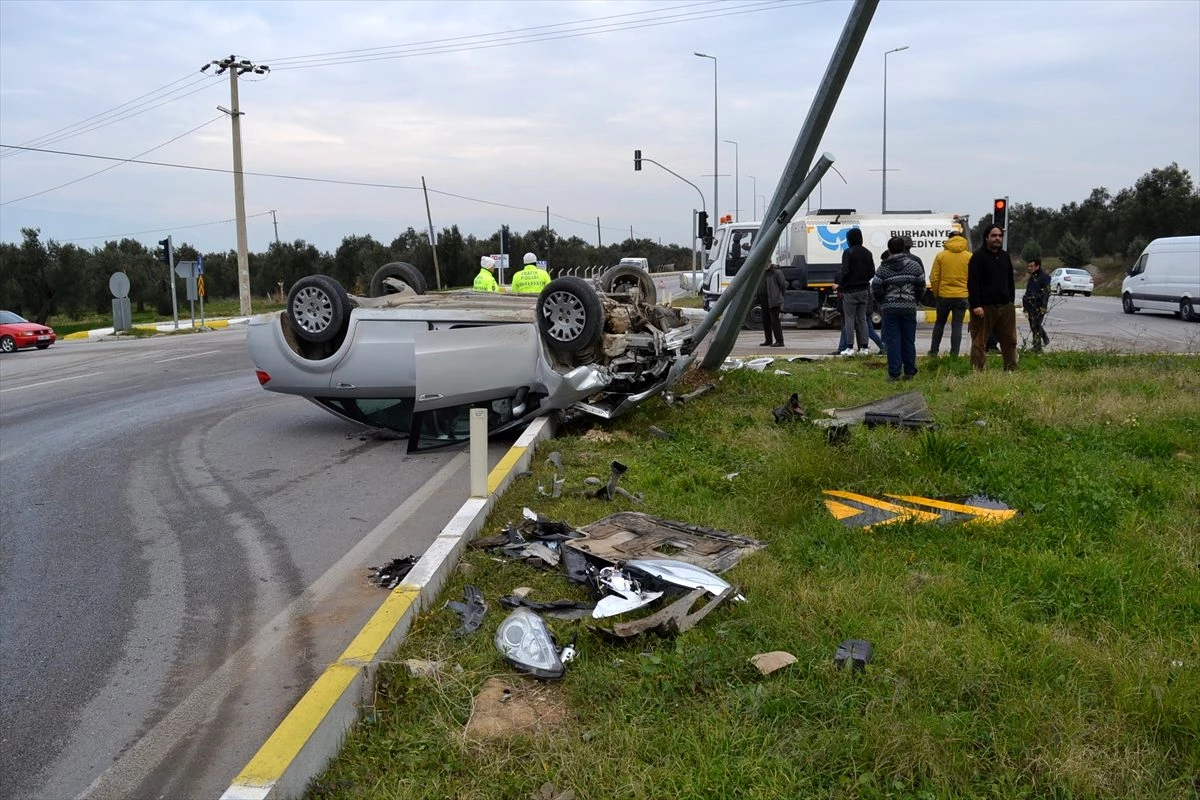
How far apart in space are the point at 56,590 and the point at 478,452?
2.53 m

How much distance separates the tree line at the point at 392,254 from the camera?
51469 millimetres

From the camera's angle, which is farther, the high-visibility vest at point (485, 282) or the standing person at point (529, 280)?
the high-visibility vest at point (485, 282)

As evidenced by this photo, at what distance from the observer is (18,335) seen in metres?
26.3

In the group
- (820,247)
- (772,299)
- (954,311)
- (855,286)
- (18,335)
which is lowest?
(18,335)

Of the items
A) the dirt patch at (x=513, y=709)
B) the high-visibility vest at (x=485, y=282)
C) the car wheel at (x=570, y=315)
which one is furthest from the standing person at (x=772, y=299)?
the dirt patch at (x=513, y=709)

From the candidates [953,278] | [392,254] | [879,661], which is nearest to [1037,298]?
[953,278]

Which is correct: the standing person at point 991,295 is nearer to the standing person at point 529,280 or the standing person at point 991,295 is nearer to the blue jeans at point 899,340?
the blue jeans at point 899,340

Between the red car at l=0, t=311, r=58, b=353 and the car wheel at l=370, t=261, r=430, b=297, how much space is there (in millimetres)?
19952

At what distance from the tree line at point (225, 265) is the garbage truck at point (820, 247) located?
2137 cm

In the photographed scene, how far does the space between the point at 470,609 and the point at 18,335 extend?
26.6 meters

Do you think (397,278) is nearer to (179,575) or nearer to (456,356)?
(456,356)

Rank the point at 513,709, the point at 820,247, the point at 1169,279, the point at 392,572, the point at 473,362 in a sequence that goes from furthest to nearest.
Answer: the point at 1169,279 < the point at 820,247 < the point at 473,362 < the point at 392,572 < the point at 513,709

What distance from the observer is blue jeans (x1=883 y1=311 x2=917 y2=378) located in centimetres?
1088

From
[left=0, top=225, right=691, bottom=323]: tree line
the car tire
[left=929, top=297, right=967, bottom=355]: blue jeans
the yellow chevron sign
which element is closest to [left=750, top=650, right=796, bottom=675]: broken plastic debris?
the yellow chevron sign
